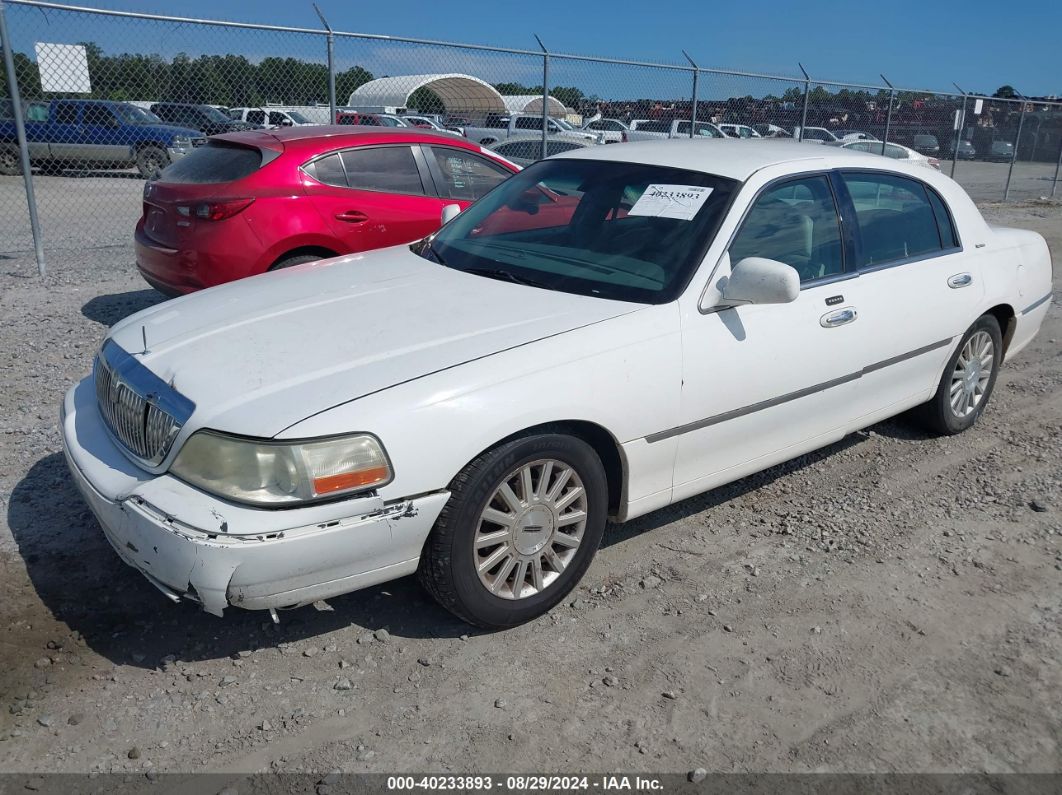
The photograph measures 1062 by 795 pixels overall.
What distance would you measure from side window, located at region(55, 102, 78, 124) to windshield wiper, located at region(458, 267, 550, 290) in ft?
33.7

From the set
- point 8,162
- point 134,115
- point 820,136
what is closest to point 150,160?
point 134,115

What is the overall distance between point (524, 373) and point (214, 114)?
1149 centimetres

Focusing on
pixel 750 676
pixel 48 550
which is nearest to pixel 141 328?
pixel 48 550

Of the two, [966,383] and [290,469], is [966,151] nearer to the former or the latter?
[966,383]

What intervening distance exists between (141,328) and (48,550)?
101 centimetres

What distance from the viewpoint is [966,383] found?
5.07 meters

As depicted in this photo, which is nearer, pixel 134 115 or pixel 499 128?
pixel 134 115

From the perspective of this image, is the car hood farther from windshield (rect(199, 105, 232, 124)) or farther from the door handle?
windshield (rect(199, 105, 232, 124))

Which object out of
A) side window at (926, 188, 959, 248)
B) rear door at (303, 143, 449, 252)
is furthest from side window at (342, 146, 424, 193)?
side window at (926, 188, 959, 248)

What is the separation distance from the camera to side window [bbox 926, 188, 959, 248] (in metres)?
4.71

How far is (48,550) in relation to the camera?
3658 mm

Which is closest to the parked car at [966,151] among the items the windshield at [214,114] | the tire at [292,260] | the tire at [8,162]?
the windshield at [214,114]

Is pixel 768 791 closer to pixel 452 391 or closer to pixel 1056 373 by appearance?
pixel 452 391

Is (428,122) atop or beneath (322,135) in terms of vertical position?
beneath
